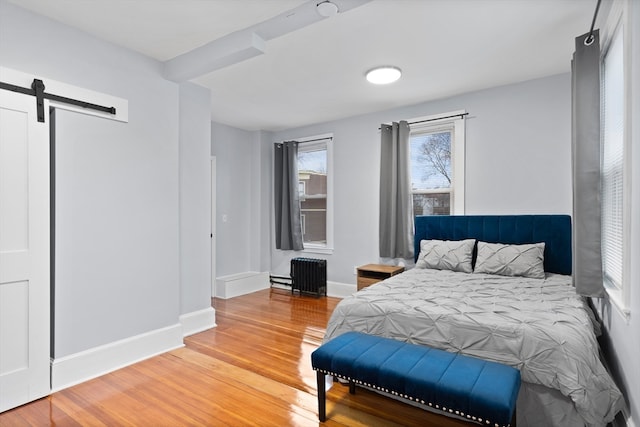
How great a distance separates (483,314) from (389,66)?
2.36 meters

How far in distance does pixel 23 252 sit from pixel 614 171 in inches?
156

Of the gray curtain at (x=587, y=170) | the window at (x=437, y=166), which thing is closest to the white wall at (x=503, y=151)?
the window at (x=437, y=166)

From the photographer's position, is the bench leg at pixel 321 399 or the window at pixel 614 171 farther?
the bench leg at pixel 321 399

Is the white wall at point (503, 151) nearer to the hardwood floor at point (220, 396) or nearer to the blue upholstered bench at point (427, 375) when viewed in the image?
the hardwood floor at point (220, 396)

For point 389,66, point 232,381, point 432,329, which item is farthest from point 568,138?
point 232,381

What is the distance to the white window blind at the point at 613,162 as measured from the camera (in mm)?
2035

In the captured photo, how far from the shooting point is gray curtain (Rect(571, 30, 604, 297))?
226 cm

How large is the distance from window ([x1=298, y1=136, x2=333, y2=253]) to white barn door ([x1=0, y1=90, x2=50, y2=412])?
3.58 m

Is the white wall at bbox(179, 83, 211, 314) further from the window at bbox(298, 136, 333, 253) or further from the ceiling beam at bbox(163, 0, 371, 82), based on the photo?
the window at bbox(298, 136, 333, 253)

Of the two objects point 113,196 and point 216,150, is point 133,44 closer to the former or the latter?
point 113,196

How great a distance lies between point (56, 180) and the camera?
258 cm

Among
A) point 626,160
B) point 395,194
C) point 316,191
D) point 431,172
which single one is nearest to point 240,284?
point 316,191

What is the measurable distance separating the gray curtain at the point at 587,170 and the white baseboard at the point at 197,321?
340 centimetres

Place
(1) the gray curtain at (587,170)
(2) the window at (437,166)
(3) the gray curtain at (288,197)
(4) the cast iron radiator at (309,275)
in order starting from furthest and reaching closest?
(3) the gray curtain at (288,197), (4) the cast iron radiator at (309,275), (2) the window at (437,166), (1) the gray curtain at (587,170)
